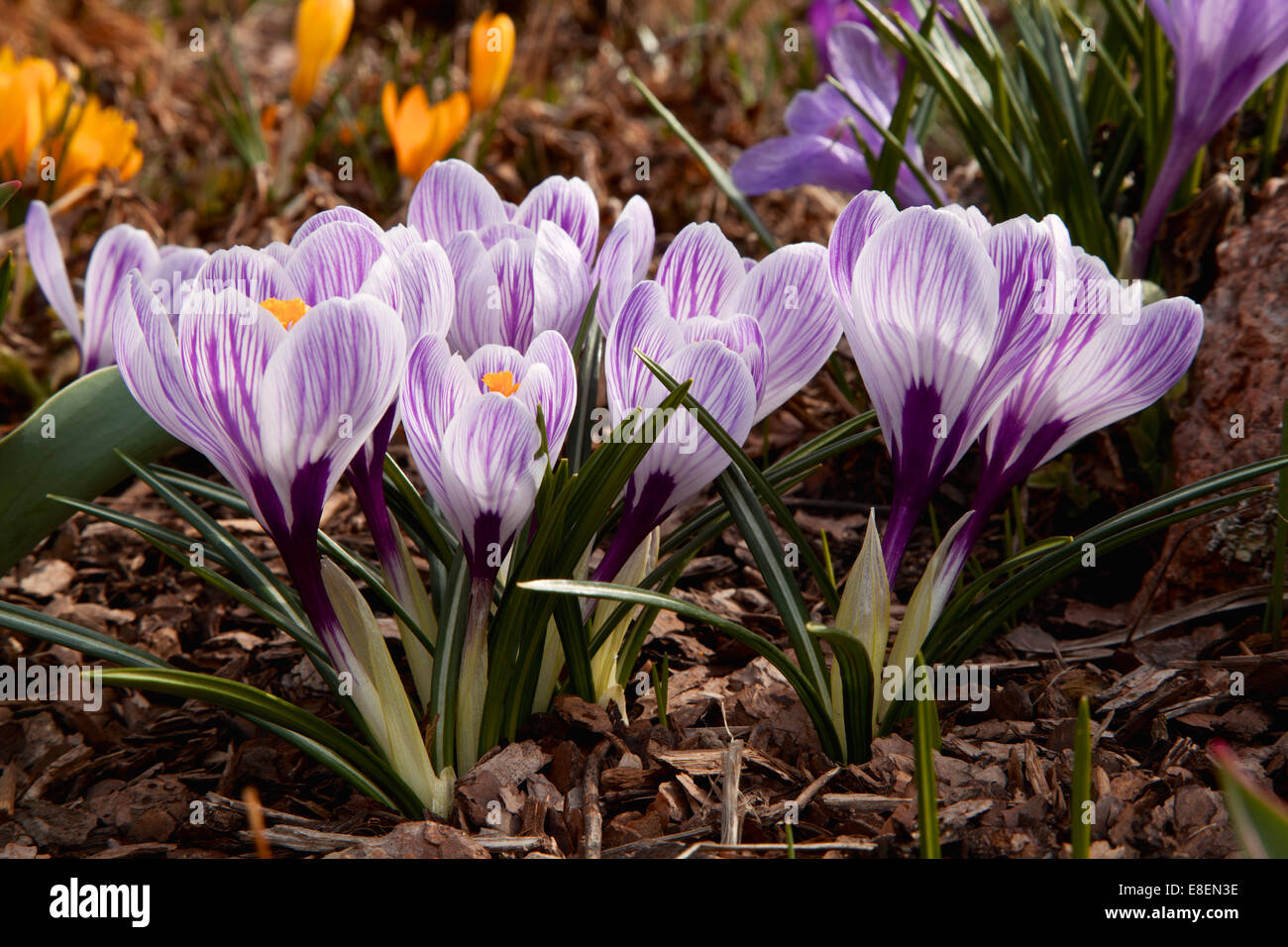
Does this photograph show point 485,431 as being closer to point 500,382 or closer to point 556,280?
point 500,382

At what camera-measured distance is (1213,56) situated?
156 cm

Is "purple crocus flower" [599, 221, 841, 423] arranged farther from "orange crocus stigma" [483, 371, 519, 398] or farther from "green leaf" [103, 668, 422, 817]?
"green leaf" [103, 668, 422, 817]

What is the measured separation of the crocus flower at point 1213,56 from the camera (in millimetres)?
1498

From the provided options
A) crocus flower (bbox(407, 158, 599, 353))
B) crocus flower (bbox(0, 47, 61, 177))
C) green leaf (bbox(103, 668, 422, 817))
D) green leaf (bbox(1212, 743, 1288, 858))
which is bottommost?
green leaf (bbox(1212, 743, 1288, 858))

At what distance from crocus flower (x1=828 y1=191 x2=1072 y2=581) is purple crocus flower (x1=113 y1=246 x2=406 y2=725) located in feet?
1.49

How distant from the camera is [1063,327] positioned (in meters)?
1.08

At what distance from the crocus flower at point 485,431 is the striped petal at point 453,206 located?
31 centimetres

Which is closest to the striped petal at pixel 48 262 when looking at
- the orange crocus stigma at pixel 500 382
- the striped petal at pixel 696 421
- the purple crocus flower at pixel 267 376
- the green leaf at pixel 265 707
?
the purple crocus flower at pixel 267 376

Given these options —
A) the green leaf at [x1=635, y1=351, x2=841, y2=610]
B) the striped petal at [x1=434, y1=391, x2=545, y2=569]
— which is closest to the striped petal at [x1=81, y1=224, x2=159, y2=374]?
the striped petal at [x1=434, y1=391, x2=545, y2=569]

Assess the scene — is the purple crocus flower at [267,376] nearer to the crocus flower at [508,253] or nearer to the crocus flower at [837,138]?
the crocus flower at [508,253]

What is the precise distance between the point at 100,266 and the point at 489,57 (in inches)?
56.7

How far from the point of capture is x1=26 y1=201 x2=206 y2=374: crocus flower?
Result: 1.58 meters
